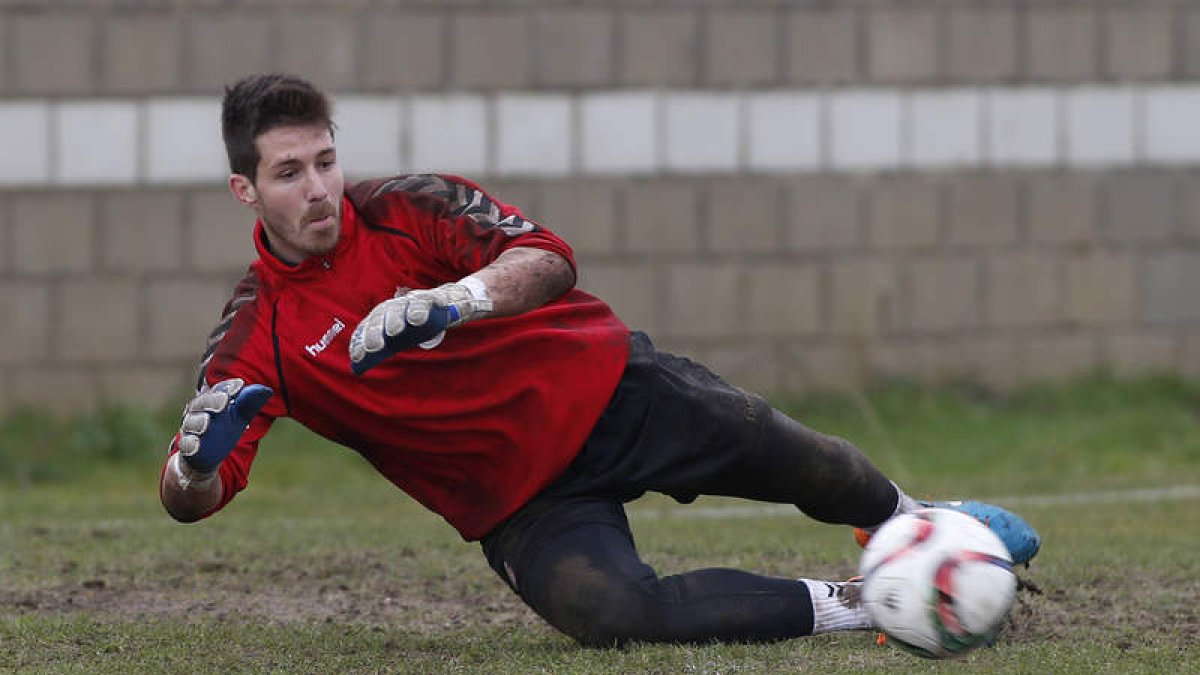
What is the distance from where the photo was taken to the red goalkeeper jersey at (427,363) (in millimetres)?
5473

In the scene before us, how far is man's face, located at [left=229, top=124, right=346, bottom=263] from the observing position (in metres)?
5.43

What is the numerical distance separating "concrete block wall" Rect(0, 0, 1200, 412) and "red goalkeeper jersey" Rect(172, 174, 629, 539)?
6.29m

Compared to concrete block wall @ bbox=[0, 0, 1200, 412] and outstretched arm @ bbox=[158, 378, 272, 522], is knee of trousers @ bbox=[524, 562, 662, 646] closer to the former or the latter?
outstretched arm @ bbox=[158, 378, 272, 522]

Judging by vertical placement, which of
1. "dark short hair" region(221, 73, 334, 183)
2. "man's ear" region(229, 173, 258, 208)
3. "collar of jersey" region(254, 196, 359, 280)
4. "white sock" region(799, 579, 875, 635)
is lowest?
"white sock" region(799, 579, 875, 635)

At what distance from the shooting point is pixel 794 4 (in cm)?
1209

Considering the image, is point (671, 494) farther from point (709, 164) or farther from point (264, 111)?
point (709, 164)

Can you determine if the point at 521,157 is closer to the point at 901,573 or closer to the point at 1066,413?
the point at 1066,413

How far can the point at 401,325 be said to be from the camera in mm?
4754

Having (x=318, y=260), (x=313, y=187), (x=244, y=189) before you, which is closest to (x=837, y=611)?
(x=318, y=260)

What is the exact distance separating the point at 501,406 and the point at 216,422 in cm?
83

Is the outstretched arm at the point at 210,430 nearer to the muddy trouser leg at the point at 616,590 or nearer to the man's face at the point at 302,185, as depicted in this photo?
the man's face at the point at 302,185

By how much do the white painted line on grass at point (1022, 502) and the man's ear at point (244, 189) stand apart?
4320 mm

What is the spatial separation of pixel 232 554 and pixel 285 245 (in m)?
2.58

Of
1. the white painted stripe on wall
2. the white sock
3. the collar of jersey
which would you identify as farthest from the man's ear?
the white painted stripe on wall
